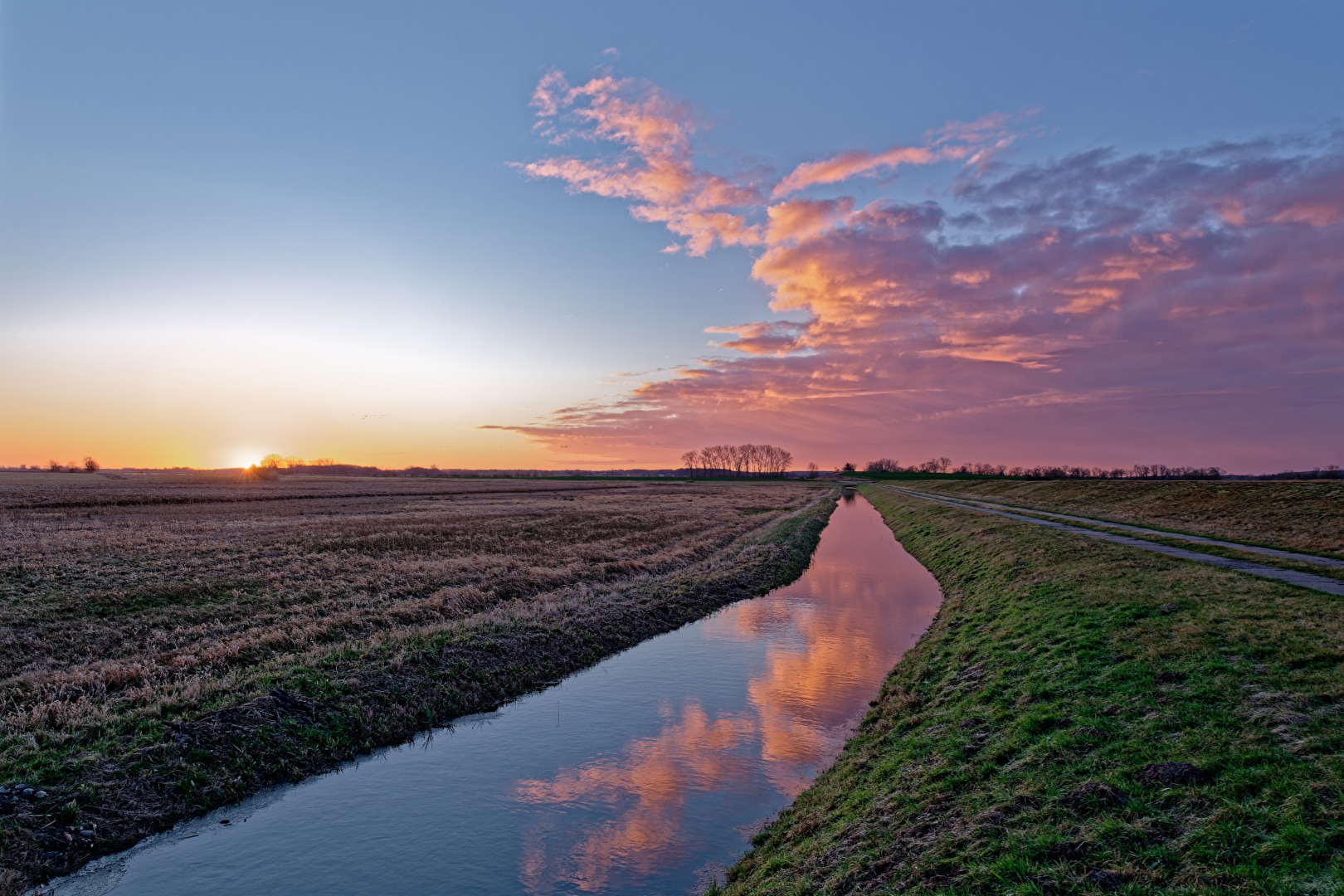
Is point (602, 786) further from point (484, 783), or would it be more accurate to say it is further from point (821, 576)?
point (821, 576)

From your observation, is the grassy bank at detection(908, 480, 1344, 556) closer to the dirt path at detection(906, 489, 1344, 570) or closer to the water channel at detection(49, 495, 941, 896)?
the dirt path at detection(906, 489, 1344, 570)

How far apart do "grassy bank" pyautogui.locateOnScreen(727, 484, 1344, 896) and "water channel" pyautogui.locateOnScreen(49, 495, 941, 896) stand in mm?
1125

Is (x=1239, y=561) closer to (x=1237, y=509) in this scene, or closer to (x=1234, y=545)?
(x=1234, y=545)

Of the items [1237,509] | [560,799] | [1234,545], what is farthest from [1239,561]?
[560,799]

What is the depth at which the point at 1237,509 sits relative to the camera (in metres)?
42.5

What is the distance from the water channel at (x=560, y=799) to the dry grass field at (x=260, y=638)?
0.91m

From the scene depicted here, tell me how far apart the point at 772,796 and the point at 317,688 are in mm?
10508

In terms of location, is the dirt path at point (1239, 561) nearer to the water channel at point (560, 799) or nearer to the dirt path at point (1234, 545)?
the dirt path at point (1234, 545)

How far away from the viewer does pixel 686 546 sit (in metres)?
40.7

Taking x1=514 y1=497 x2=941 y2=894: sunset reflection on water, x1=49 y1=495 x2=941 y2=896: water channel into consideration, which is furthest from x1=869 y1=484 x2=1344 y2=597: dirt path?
x1=49 y1=495 x2=941 y2=896: water channel

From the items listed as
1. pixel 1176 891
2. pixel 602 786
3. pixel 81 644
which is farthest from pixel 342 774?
pixel 1176 891

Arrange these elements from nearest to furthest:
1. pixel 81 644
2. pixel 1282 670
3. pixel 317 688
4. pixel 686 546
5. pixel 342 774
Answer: pixel 1282 670
pixel 342 774
pixel 317 688
pixel 81 644
pixel 686 546

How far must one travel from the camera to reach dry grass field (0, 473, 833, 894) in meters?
11.2

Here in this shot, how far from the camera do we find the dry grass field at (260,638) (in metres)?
11.2
